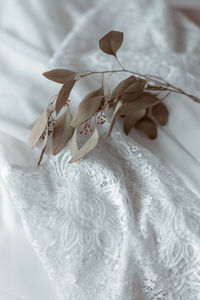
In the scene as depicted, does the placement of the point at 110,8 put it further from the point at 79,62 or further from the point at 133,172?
the point at 133,172

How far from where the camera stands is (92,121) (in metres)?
0.80

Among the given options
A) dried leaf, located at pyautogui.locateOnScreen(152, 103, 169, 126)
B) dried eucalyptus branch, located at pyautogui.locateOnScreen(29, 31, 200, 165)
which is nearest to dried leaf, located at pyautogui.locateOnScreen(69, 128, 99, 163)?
dried eucalyptus branch, located at pyautogui.locateOnScreen(29, 31, 200, 165)

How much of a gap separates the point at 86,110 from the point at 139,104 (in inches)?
4.8

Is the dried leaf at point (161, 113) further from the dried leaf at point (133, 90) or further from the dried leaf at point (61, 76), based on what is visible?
the dried leaf at point (61, 76)

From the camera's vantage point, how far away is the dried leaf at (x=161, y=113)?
33.6 inches

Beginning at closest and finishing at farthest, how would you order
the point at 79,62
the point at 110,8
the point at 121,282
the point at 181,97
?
1. the point at 121,282
2. the point at 181,97
3. the point at 79,62
4. the point at 110,8

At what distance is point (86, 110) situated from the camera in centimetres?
70

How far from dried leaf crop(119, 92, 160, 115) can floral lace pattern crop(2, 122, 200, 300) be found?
11 centimetres

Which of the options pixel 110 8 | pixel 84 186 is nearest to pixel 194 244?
pixel 84 186

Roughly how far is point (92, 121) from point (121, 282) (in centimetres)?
31

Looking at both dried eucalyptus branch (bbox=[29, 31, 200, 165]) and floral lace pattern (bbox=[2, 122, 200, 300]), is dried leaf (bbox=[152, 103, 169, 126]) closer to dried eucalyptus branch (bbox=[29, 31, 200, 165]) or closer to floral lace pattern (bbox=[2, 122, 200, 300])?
dried eucalyptus branch (bbox=[29, 31, 200, 165])

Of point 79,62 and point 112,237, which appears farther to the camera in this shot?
point 79,62

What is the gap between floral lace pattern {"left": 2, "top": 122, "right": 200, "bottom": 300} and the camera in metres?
0.65

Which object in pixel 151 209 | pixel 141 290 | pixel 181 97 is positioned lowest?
pixel 141 290
